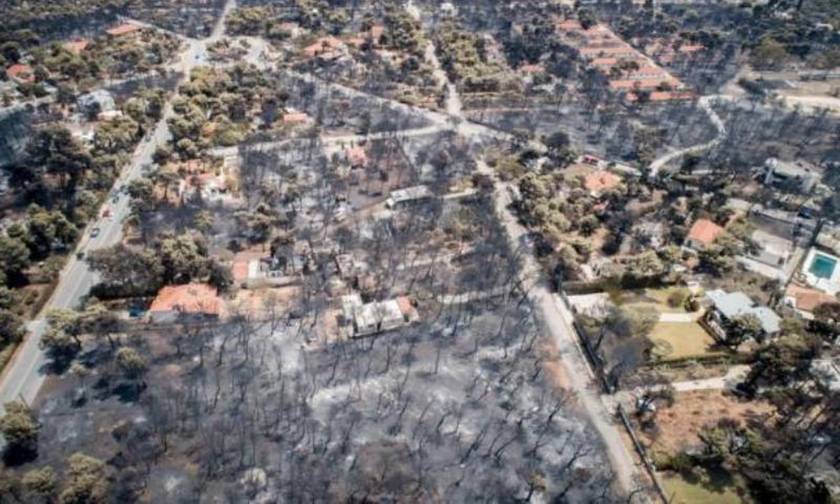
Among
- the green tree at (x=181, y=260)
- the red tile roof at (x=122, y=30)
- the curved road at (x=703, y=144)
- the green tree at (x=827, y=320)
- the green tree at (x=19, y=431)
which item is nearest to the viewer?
the green tree at (x=19, y=431)

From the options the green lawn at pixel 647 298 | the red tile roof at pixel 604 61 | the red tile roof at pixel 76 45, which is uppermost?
the red tile roof at pixel 604 61

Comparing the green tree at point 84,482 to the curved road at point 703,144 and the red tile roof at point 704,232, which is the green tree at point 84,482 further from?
the curved road at point 703,144

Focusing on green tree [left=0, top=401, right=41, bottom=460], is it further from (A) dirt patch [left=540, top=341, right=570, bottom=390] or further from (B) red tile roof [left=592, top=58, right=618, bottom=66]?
(B) red tile roof [left=592, top=58, right=618, bottom=66]

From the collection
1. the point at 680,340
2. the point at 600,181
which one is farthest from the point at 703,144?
the point at 680,340

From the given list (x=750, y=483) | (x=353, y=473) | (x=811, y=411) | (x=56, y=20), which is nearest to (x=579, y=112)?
(x=811, y=411)

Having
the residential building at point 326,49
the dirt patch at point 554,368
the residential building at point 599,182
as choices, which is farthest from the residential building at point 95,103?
the dirt patch at point 554,368

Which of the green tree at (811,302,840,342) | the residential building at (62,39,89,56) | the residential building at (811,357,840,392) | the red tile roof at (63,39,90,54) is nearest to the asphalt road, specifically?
the residential building at (62,39,89,56)
